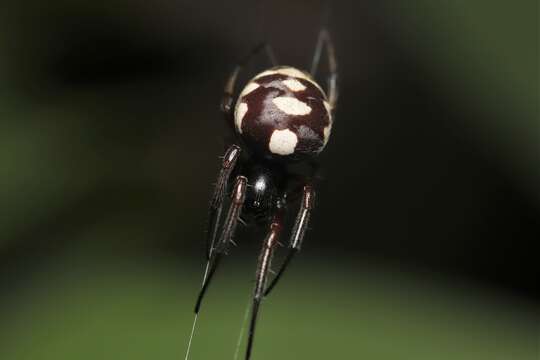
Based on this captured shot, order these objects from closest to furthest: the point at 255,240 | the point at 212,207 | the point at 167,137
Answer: the point at 212,207 < the point at 255,240 < the point at 167,137

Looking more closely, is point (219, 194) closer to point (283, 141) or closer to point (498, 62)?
point (283, 141)

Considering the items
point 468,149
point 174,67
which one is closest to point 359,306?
point 468,149

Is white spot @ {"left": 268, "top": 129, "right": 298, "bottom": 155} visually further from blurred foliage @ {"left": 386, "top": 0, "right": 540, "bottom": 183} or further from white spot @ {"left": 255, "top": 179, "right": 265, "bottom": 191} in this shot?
blurred foliage @ {"left": 386, "top": 0, "right": 540, "bottom": 183}

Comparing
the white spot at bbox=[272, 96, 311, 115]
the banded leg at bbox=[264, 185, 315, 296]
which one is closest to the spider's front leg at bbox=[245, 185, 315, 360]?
the banded leg at bbox=[264, 185, 315, 296]

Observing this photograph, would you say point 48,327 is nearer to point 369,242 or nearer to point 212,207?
point 212,207

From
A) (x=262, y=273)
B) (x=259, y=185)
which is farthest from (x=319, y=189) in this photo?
(x=262, y=273)

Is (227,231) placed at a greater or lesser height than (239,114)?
lesser

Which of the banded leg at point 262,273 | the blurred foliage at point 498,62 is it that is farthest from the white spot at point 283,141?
the blurred foliage at point 498,62
